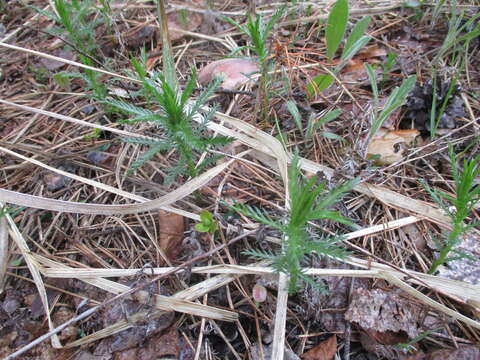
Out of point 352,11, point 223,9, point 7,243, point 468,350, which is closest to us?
point 468,350

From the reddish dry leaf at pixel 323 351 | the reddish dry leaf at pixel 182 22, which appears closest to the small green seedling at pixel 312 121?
the reddish dry leaf at pixel 323 351

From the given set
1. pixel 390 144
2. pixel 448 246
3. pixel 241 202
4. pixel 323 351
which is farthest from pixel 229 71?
pixel 323 351

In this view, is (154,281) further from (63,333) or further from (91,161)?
(91,161)

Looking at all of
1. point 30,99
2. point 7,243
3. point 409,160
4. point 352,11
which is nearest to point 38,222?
point 7,243

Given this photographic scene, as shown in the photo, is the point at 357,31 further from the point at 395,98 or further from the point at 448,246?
the point at 448,246

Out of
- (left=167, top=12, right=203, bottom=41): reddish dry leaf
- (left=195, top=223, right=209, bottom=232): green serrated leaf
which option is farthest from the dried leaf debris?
(left=167, top=12, right=203, bottom=41): reddish dry leaf

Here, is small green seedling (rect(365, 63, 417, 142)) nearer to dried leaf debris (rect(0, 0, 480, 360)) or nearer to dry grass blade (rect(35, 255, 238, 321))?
dried leaf debris (rect(0, 0, 480, 360))
